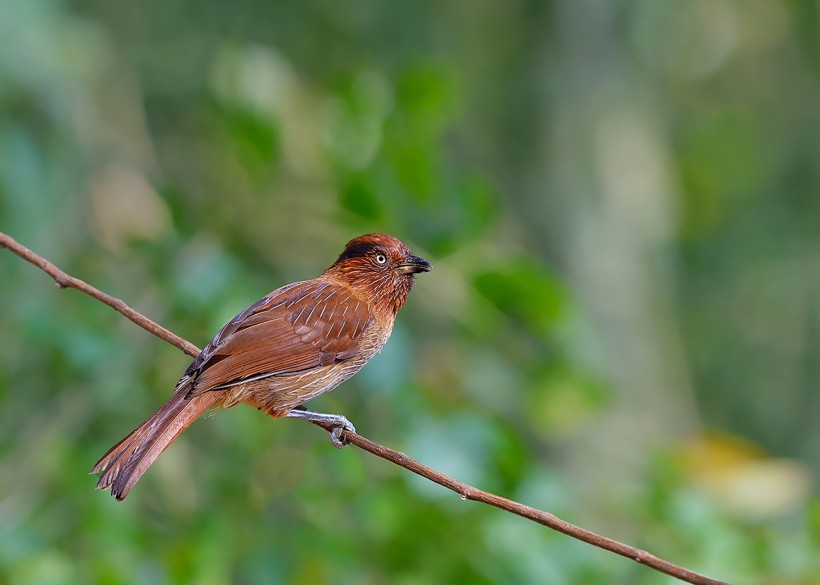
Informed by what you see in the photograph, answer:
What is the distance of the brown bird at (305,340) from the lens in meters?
2.89

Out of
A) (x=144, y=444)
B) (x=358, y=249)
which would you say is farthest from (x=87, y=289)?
(x=358, y=249)

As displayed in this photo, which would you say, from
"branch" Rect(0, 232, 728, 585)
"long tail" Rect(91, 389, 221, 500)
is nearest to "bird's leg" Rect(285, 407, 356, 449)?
"branch" Rect(0, 232, 728, 585)

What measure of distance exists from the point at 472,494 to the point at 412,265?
1078 millimetres

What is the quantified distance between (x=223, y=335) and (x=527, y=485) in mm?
1128

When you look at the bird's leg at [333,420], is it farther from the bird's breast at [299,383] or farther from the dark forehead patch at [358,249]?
the dark forehead patch at [358,249]

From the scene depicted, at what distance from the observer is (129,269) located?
4484 millimetres

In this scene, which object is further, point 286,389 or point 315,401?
point 315,401

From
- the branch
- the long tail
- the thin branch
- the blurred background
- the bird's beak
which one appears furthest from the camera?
the blurred background

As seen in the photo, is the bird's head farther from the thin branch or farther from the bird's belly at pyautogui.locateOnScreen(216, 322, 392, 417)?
the thin branch

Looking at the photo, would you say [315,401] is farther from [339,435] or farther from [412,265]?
[339,435]

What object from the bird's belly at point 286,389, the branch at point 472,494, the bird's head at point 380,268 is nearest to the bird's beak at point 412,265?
the bird's head at point 380,268

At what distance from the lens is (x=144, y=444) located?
249cm

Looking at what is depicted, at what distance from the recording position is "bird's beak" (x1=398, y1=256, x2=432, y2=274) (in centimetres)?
327

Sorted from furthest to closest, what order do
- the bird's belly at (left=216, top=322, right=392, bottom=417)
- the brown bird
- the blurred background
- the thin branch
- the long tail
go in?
the blurred background, the bird's belly at (left=216, top=322, right=392, bottom=417), the brown bird, the thin branch, the long tail
